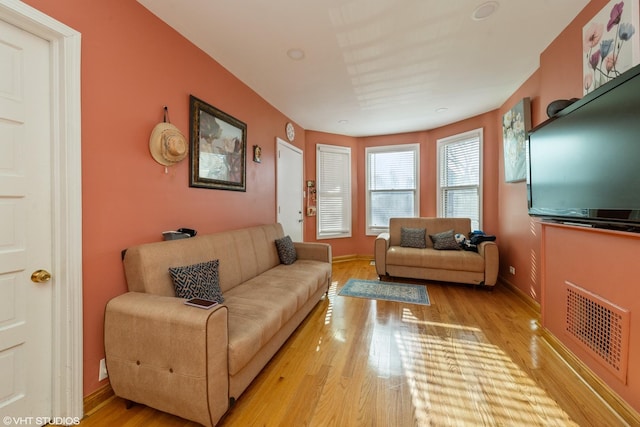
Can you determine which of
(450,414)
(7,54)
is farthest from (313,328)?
(7,54)

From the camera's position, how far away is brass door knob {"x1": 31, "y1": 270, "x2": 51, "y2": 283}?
1.26 meters

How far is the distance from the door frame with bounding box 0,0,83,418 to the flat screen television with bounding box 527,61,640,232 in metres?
2.83

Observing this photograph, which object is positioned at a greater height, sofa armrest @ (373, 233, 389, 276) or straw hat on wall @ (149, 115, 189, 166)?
straw hat on wall @ (149, 115, 189, 166)

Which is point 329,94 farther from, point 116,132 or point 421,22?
point 116,132

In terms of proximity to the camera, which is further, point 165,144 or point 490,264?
point 490,264

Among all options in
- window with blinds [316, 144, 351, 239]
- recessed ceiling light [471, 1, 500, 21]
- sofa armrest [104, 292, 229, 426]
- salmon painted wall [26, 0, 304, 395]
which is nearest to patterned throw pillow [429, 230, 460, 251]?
window with blinds [316, 144, 351, 239]

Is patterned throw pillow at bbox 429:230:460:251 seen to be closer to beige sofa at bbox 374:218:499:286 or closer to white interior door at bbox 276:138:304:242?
beige sofa at bbox 374:218:499:286

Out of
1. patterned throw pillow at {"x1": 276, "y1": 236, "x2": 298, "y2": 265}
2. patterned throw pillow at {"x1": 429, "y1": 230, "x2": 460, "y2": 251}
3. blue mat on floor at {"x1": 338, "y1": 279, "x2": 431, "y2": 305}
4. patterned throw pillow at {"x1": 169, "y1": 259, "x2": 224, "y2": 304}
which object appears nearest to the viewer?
patterned throw pillow at {"x1": 169, "y1": 259, "x2": 224, "y2": 304}

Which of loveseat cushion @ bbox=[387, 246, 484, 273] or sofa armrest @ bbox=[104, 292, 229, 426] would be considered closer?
sofa armrest @ bbox=[104, 292, 229, 426]

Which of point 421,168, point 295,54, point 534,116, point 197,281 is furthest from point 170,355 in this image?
point 421,168

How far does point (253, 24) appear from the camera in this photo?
6.42 feet

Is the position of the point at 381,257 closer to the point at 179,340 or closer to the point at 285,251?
the point at 285,251

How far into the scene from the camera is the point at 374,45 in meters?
2.21

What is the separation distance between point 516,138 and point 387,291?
2490 millimetres
